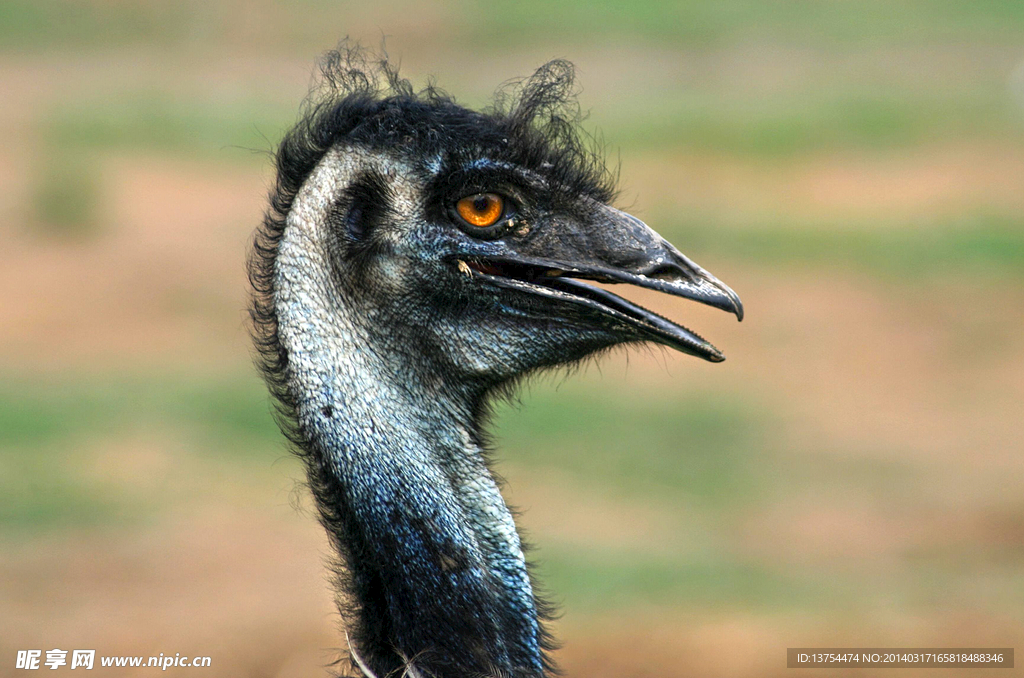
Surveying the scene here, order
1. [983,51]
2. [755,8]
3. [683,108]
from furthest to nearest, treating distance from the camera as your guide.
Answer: [755,8]
[983,51]
[683,108]

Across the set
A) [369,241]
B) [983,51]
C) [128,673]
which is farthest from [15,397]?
[983,51]

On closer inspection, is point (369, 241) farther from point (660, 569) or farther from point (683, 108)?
point (683, 108)

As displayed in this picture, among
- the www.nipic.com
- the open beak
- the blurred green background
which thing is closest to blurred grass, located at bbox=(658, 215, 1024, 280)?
the blurred green background

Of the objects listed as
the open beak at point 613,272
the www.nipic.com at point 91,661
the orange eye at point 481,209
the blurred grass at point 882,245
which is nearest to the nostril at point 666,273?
the open beak at point 613,272

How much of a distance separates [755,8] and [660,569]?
2200 centimetres

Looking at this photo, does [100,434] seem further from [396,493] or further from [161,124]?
[161,124]

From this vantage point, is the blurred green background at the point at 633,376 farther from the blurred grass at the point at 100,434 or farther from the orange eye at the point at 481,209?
the orange eye at the point at 481,209

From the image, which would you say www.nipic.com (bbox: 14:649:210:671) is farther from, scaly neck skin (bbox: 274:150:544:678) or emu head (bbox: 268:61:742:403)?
emu head (bbox: 268:61:742:403)

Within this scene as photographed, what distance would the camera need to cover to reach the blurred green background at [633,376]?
8539mm

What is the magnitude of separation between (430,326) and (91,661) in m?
4.85

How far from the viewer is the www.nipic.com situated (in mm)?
7500

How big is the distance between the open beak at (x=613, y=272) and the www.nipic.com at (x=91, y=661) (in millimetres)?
4674

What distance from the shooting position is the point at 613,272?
12.1 ft

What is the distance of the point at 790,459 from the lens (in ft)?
37.0
